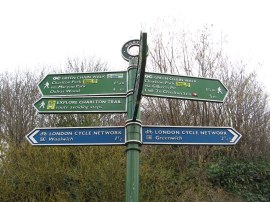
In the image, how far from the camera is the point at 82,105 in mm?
4723

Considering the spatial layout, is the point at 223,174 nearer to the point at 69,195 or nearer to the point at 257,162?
the point at 257,162

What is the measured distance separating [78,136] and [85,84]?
25.8 inches

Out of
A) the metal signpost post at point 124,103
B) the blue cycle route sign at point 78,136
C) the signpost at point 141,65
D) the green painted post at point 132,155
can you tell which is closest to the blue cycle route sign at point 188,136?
the metal signpost post at point 124,103

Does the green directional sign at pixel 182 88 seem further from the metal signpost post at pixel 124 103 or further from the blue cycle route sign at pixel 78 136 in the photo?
the blue cycle route sign at pixel 78 136

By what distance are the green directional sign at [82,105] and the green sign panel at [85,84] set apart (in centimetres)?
8

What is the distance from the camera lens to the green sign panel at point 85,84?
4.78m

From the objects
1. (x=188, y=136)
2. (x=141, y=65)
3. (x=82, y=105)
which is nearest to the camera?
(x=141, y=65)

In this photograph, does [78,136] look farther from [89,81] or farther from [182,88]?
[182,88]

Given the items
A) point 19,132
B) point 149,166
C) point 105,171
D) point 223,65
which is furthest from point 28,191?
point 19,132

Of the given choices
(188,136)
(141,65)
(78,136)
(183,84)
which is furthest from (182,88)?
(141,65)

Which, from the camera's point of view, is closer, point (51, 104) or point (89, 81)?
point (51, 104)

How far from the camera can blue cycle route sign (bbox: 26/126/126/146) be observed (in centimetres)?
449

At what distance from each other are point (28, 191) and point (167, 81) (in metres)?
6.57

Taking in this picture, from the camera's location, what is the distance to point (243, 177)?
37.7 ft
